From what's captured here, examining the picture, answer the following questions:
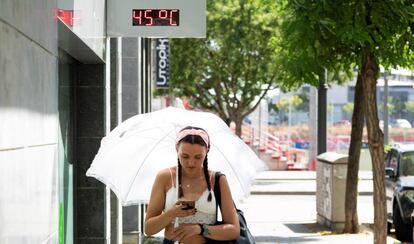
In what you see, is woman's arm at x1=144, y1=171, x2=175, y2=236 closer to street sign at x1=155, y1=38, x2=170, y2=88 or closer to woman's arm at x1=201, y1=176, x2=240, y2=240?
woman's arm at x1=201, y1=176, x2=240, y2=240

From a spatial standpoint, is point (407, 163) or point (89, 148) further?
point (407, 163)

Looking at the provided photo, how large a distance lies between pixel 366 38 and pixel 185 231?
6582 millimetres

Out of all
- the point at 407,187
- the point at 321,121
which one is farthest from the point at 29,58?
the point at 321,121

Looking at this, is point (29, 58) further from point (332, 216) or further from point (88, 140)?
point (332, 216)

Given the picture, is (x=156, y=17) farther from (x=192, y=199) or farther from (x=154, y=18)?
(x=192, y=199)

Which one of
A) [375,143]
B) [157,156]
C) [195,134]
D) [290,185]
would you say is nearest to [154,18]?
[157,156]

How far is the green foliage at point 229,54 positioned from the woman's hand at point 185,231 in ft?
89.1

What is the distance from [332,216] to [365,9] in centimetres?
664

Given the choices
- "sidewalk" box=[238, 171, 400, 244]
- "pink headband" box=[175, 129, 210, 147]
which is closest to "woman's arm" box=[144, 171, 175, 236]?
"pink headband" box=[175, 129, 210, 147]

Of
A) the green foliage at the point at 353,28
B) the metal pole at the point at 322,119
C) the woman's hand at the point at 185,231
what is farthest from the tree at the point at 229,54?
the woman's hand at the point at 185,231

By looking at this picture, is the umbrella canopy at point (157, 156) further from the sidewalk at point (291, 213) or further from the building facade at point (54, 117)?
the sidewalk at point (291, 213)

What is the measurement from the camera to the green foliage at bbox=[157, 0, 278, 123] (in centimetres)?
3300

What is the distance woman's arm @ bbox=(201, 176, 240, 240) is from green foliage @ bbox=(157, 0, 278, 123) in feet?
A: 88.6

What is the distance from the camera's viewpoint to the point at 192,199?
5324 millimetres
